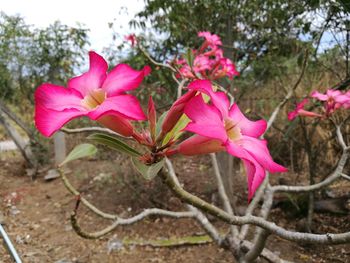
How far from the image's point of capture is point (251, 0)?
96.0 inches

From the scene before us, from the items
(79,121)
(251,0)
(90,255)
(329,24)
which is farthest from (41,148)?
(329,24)

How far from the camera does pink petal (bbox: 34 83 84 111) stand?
44cm

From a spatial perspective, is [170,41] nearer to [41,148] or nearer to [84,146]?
[41,148]

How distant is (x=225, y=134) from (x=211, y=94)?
0.19ft

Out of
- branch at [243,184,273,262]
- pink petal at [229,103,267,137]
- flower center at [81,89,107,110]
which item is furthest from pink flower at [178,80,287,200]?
branch at [243,184,273,262]

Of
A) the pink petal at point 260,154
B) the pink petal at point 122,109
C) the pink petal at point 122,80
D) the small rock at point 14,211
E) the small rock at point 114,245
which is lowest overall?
the small rock at point 114,245

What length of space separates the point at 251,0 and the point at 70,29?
7.03 ft

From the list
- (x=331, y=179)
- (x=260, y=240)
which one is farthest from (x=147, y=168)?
(x=331, y=179)

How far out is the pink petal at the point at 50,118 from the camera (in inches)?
16.0

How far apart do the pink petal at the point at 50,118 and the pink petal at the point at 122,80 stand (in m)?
0.07

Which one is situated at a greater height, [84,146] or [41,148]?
[84,146]

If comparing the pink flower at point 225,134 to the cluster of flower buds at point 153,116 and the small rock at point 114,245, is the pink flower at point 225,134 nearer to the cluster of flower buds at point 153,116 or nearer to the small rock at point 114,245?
the cluster of flower buds at point 153,116

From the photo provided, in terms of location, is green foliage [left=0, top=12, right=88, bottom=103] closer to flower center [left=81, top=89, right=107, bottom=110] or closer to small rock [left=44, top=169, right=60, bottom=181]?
small rock [left=44, top=169, right=60, bottom=181]

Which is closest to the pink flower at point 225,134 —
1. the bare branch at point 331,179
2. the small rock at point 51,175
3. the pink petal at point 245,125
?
the pink petal at point 245,125
